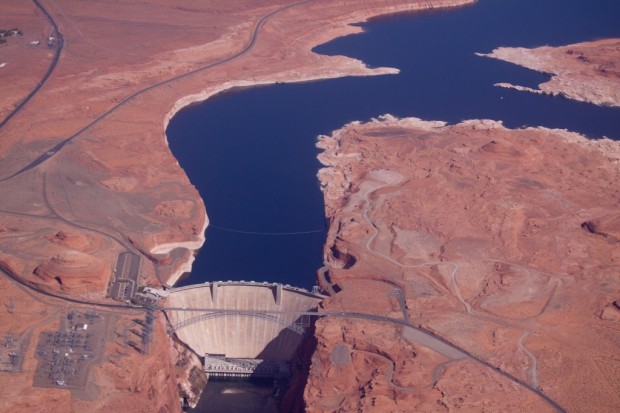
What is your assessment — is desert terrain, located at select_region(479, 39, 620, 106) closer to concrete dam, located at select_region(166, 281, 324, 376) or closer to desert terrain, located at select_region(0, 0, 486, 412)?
desert terrain, located at select_region(0, 0, 486, 412)

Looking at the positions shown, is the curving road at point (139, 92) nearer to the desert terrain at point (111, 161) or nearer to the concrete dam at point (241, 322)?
the desert terrain at point (111, 161)

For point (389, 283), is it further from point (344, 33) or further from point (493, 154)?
point (344, 33)

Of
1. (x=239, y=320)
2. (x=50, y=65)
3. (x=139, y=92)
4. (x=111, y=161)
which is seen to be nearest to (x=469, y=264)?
(x=239, y=320)

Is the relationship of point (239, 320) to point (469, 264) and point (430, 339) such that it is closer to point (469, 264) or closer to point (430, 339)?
point (430, 339)

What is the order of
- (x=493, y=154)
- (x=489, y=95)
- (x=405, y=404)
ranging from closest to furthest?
(x=405, y=404), (x=493, y=154), (x=489, y=95)

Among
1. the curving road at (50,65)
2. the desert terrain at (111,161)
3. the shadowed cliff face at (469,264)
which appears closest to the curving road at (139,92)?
the desert terrain at (111,161)

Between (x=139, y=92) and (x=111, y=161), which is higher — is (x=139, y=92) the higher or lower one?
the higher one

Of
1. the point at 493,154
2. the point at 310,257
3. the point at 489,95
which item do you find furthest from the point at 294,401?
the point at 489,95
